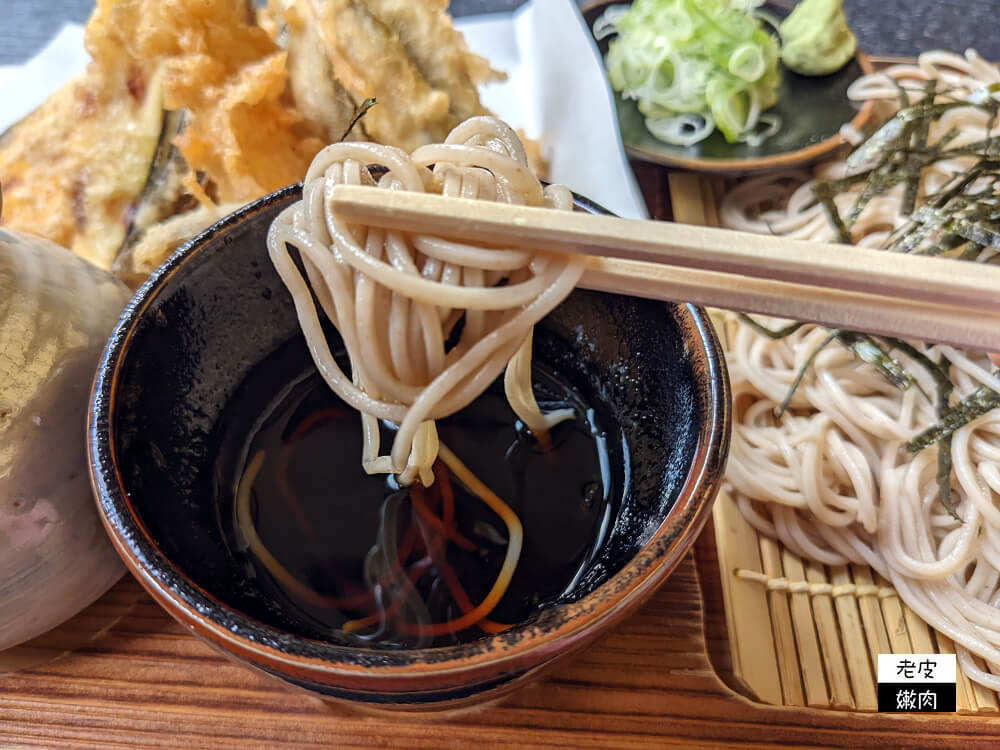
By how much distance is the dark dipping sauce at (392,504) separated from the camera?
3.56 feet

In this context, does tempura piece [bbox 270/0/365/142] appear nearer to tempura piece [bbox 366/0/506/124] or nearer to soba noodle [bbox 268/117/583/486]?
tempura piece [bbox 366/0/506/124]

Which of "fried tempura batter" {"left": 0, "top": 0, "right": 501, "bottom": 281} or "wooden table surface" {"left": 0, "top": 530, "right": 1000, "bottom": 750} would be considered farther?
"fried tempura batter" {"left": 0, "top": 0, "right": 501, "bottom": 281}

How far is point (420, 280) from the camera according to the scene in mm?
847

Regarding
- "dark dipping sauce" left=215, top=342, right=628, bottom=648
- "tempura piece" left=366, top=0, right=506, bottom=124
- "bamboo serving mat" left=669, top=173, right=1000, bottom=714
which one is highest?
"tempura piece" left=366, top=0, right=506, bottom=124

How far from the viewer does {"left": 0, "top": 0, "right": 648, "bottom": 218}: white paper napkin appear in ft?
5.33

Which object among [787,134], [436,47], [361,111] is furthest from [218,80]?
[787,134]

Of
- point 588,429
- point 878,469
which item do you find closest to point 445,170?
point 588,429

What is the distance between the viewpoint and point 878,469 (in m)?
1.39

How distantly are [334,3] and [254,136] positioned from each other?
12.3 inches

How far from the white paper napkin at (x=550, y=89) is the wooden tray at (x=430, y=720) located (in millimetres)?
934

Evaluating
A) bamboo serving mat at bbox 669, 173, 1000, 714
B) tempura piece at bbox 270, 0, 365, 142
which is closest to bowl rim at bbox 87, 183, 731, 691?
bamboo serving mat at bbox 669, 173, 1000, 714

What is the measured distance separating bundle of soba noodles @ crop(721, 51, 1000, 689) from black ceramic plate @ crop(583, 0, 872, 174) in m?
0.19

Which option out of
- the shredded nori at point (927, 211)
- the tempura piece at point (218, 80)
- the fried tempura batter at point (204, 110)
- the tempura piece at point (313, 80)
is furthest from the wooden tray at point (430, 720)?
the tempura piece at point (313, 80)

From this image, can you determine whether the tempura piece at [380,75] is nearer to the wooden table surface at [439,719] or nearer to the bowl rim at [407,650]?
the bowl rim at [407,650]
